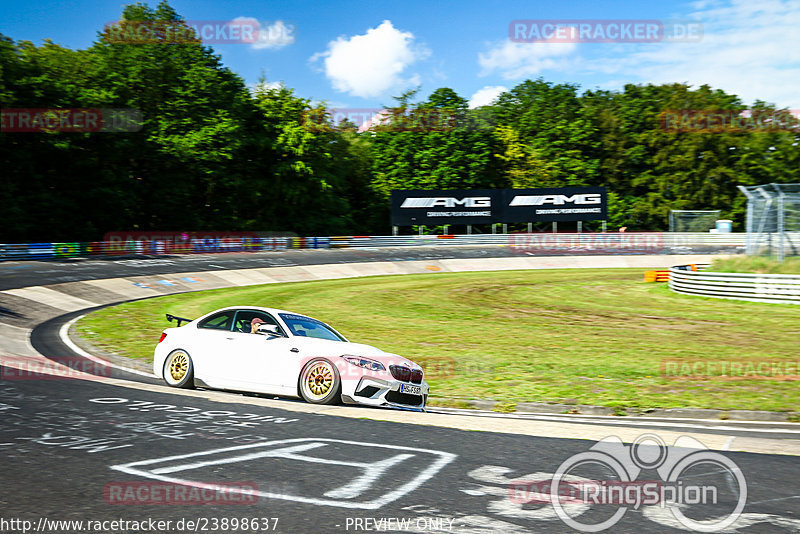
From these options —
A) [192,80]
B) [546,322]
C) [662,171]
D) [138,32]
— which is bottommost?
[546,322]

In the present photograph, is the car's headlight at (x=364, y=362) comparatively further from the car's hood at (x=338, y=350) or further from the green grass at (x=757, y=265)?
the green grass at (x=757, y=265)

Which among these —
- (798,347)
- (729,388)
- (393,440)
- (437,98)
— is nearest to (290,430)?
(393,440)

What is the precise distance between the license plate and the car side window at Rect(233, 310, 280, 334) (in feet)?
7.76

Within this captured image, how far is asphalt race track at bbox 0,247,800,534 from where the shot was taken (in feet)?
16.1

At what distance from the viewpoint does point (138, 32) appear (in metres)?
65.9

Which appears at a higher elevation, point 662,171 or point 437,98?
point 437,98

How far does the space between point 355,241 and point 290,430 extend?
1898 inches

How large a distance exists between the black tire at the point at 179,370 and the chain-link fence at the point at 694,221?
5990cm

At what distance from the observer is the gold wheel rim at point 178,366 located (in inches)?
448

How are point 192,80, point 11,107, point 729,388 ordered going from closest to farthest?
1. point 729,388
2. point 11,107
3. point 192,80

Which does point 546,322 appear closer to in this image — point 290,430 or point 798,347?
point 798,347

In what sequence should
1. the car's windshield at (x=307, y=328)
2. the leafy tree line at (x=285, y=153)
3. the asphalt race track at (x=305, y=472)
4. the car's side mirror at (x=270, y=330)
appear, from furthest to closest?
the leafy tree line at (x=285, y=153), the car's windshield at (x=307, y=328), the car's side mirror at (x=270, y=330), the asphalt race track at (x=305, y=472)

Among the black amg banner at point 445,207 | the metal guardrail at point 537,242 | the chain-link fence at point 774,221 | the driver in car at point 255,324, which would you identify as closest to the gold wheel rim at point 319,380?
the driver in car at point 255,324

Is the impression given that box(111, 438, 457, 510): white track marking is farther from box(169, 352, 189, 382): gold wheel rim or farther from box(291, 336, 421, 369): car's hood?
box(169, 352, 189, 382): gold wheel rim
